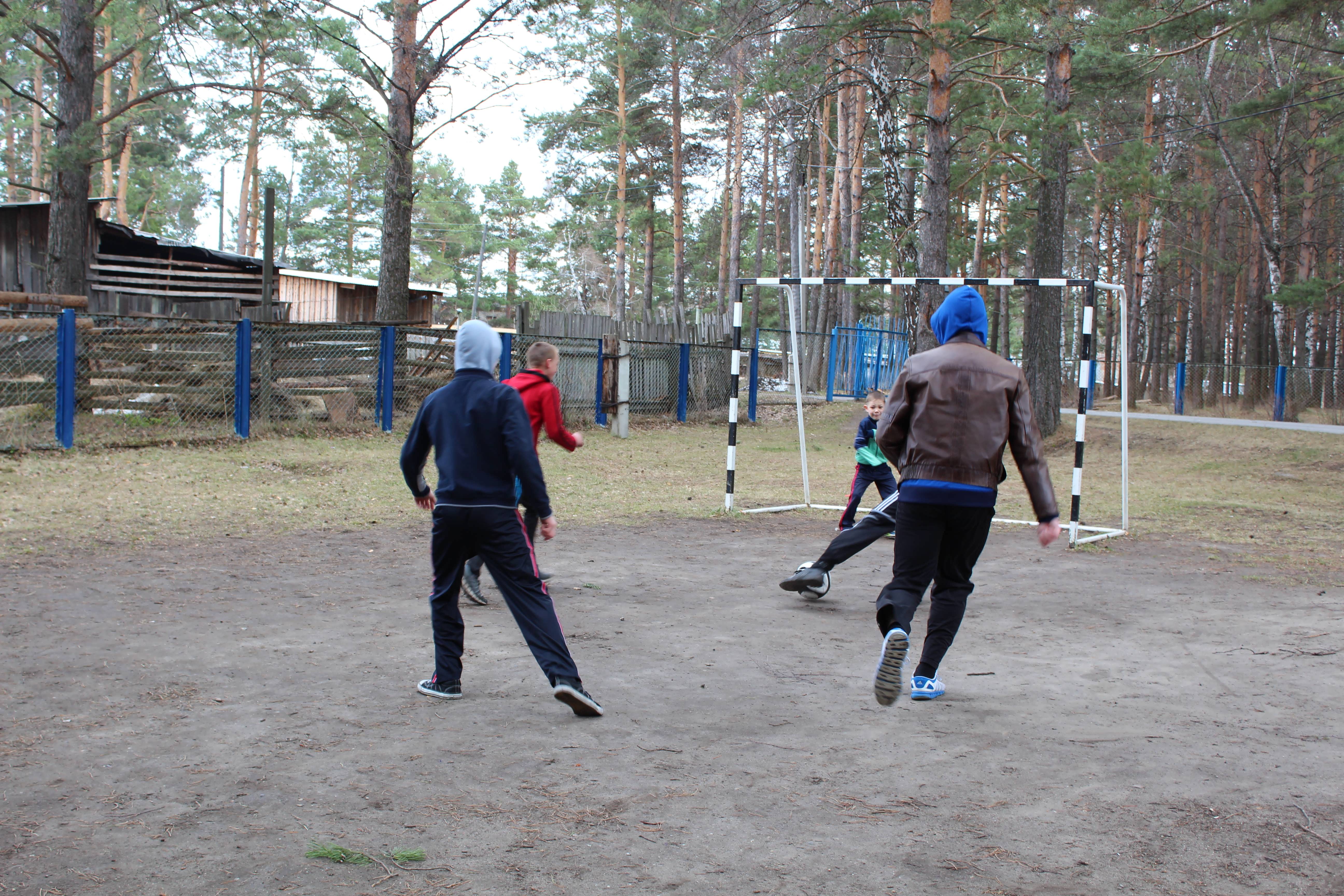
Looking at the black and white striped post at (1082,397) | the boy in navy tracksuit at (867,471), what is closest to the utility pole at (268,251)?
the boy in navy tracksuit at (867,471)

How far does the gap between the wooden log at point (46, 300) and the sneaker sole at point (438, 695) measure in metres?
14.0

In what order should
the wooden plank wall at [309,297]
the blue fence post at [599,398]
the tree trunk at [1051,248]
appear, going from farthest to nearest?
1. the wooden plank wall at [309,297]
2. the blue fence post at [599,398]
3. the tree trunk at [1051,248]

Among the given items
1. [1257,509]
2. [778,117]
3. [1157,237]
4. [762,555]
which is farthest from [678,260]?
[762,555]

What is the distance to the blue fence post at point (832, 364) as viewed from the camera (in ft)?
84.3

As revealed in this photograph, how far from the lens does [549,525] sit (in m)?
4.62

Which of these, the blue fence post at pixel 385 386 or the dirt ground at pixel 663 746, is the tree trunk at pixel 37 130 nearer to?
the blue fence post at pixel 385 386

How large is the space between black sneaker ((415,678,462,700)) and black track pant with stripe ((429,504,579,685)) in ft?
1.34

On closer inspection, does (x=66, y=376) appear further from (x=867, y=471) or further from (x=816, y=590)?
(x=816, y=590)

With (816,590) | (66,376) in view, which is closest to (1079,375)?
(816,590)

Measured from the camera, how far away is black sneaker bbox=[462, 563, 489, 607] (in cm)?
662

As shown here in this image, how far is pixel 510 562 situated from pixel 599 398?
606 inches

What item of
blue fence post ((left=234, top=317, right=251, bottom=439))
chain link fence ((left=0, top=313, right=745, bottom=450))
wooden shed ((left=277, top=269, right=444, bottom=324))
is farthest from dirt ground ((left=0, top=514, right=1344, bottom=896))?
wooden shed ((left=277, top=269, right=444, bottom=324))

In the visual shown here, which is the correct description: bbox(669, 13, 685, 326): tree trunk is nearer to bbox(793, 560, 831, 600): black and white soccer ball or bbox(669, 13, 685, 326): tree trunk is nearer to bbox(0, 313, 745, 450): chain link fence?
bbox(0, 313, 745, 450): chain link fence

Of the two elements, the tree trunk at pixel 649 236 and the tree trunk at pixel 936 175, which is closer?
the tree trunk at pixel 936 175
